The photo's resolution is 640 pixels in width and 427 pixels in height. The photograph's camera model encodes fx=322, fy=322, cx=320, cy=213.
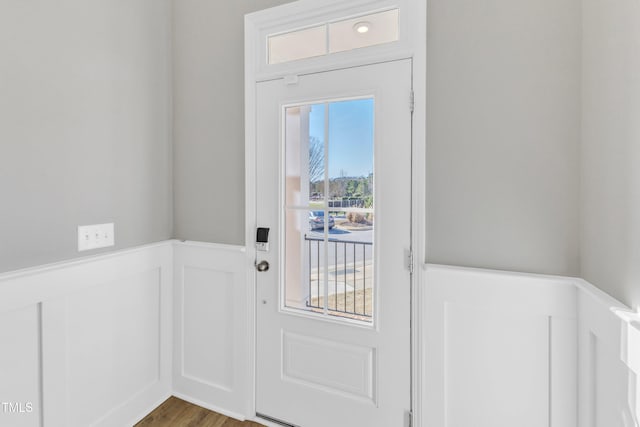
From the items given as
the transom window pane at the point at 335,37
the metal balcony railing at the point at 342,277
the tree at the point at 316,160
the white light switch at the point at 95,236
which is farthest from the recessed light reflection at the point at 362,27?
the white light switch at the point at 95,236

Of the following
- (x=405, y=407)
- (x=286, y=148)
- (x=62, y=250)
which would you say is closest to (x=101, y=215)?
(x=62, y=250)

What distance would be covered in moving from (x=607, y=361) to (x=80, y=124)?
2241 mm

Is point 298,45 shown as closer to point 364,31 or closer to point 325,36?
point 325,36

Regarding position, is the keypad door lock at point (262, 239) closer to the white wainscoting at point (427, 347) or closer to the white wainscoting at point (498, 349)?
the white wainscoting at point (427, 347)

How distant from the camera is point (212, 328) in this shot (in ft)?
6.15

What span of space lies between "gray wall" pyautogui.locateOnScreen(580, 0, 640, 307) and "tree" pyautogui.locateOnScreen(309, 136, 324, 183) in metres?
1.05

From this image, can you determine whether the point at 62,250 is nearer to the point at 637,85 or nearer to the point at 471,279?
the point at 471,279

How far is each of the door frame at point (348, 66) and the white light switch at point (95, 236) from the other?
0.68 meters

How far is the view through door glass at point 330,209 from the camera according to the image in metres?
1.53

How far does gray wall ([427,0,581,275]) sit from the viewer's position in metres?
1.20

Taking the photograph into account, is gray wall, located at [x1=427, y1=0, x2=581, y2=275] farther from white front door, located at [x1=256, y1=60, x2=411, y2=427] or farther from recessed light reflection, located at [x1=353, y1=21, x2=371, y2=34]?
recessed light reflection, located at [x1=353, y1=21, x2=371, y2=34]

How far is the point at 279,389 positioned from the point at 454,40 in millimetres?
1878

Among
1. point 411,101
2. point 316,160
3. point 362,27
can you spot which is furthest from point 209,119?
point 411,101

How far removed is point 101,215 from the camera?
1597mm
